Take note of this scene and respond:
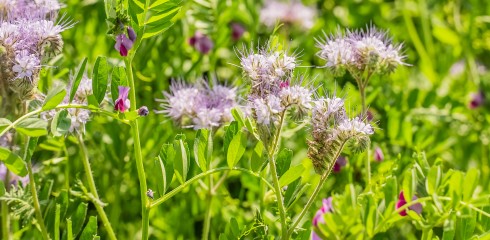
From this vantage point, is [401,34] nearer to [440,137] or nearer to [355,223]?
[440,137]

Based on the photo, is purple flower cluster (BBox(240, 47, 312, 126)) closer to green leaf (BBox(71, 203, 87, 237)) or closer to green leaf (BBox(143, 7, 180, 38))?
green leaf (BBox(143, 7, 180, 38))

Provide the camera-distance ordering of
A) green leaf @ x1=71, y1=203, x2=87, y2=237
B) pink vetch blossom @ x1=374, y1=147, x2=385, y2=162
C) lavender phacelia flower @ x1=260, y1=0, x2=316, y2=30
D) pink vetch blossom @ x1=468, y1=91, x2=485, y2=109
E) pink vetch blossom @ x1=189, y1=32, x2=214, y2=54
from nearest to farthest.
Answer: green leaf @ x1=71, y1=203, x2=87, y2=237 → pink vetch blossom @ x1=374, y1=147, x2=385, y2=162 → pink vetch blossom @ x1=189, y1=32, x2=214, y2=54 → pink vetch blossom @ x1=468, y1=91, x2=485, y2=109 → lavender phacelia flower @ x1=260, y1=0, x2=316, y2=30

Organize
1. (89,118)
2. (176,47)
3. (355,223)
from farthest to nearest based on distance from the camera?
1. (176,47)
2. (89,118)
3. (355,223)

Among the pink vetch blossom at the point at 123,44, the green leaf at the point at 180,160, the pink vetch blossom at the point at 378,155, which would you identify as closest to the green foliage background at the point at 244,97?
the pink vetch blossom at the point at 378,155

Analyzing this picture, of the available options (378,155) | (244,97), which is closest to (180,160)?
(244,97)

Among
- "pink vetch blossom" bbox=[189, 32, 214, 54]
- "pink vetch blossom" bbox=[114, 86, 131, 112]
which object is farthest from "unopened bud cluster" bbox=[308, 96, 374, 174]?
"pink vetch blossom" bbox=[189, 32, 214, 54]

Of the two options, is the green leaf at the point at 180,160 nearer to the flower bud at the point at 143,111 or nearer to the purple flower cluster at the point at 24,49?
the flower bud at the point at 143,111

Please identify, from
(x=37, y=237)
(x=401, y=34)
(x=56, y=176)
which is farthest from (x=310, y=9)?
(x=37, y=237)

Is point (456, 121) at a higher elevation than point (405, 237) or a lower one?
higher
